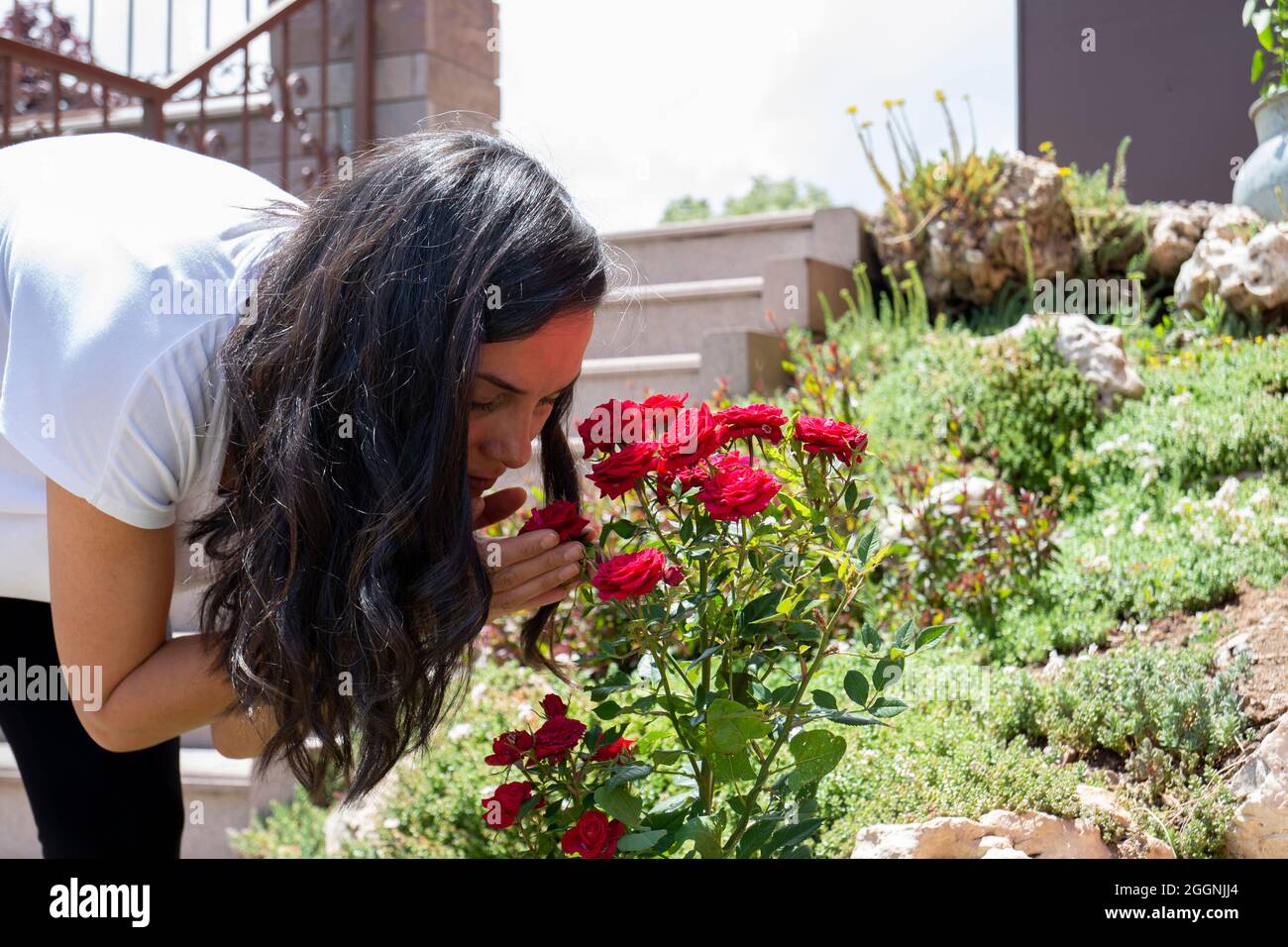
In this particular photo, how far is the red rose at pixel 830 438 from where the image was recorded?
161 cm

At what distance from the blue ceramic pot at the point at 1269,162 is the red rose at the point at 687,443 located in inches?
167

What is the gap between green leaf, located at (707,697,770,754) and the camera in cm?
160

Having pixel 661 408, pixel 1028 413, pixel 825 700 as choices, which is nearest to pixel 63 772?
pixel 661 408

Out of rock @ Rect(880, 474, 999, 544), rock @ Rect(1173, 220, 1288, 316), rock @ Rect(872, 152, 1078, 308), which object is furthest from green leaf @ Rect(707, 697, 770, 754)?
rock @ Rect(872, 152, 1078, 308)

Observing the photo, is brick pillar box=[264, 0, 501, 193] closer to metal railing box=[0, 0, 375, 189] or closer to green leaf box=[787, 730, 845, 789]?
metal railing box=[0, 0, 375, 189]

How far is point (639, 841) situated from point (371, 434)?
728 millimetres

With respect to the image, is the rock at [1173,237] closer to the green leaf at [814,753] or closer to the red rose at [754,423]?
the red rose at [754,423]

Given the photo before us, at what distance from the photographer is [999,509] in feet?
11.4

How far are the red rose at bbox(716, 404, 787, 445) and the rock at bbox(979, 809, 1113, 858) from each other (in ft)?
3.42

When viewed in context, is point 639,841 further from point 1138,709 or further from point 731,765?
point 1138,709

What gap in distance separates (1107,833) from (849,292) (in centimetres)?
367

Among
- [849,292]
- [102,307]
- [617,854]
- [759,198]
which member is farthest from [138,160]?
[759,198]

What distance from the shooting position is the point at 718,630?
1708mm

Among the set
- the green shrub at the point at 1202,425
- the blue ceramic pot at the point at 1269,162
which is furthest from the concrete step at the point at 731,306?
the blue ceramic pot at the point at 1269,162
